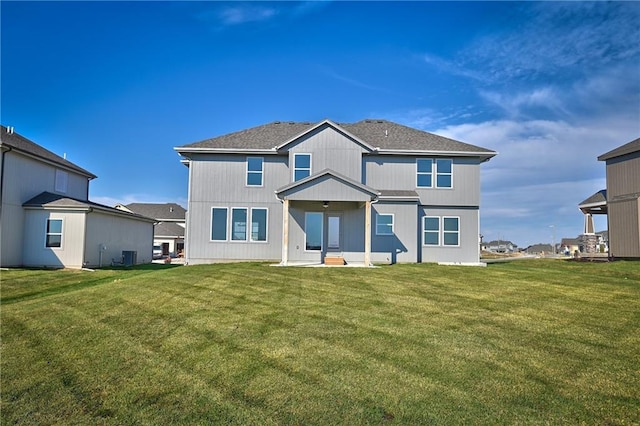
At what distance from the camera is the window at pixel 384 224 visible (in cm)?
1983

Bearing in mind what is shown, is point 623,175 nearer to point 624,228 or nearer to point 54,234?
point 624,228

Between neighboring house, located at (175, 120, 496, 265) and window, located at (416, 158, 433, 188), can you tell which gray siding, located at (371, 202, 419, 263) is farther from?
window, located at (416, 158, 433, 188)

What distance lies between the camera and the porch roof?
17250 mm

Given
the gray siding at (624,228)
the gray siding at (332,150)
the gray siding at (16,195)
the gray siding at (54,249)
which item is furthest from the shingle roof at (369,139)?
the gray siding at (624,228)

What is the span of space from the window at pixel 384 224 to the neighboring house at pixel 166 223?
3452cm

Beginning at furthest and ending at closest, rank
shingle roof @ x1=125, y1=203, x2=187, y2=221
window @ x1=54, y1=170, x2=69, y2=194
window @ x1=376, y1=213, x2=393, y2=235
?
shingle roof @ x1=125, y1=203, x2=187, y2=221
window @ x1=54, y1=170, x2=69, y2=194
window @ x1=376, y1=213, x2=393, y2=235

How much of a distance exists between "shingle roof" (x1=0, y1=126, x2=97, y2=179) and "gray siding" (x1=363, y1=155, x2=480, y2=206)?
16.5 metres

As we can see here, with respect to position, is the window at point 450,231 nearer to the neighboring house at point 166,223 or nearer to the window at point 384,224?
the window at point 384,224

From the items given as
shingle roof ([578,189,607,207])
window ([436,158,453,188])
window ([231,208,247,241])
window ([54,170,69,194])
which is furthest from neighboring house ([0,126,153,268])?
shingle roof ([578,189,607,207])

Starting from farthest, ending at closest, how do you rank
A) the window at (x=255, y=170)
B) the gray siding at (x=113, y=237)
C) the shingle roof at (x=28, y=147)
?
the gray siding at (x=113, y=237) → the window at (x=255, y=170) → the shingle roof at (x=28, y=147)

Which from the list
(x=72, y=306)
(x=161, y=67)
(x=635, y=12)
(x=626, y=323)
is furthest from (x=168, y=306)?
(x=635, y=12)

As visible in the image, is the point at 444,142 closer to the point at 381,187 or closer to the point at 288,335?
the point at 381,187

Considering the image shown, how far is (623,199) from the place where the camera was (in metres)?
22.2

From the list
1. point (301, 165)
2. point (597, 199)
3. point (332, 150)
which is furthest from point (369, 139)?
point (597, 199)
